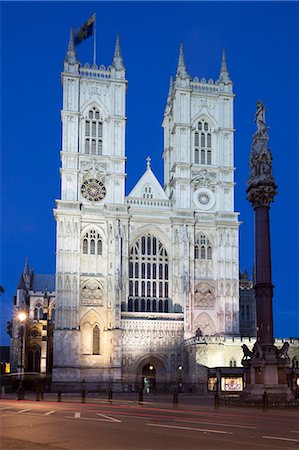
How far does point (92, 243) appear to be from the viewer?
69.6m

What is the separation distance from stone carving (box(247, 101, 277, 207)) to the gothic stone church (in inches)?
1228

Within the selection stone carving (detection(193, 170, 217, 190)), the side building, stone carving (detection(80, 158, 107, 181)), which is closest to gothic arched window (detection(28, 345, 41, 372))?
the side building

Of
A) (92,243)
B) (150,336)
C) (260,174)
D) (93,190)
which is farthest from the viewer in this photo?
(93,190)

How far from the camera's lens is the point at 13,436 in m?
16.5

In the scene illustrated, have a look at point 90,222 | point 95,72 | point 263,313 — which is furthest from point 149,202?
point 263,313

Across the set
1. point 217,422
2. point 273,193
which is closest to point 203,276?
point 273,193

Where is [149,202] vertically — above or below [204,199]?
below

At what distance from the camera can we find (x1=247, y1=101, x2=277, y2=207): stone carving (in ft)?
119

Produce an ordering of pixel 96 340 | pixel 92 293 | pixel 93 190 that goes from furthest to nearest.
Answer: pixel 93 190 < pixel 92 293 < pixel 96 340

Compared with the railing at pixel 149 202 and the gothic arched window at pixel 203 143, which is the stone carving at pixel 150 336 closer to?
the railing at pixel 149 202

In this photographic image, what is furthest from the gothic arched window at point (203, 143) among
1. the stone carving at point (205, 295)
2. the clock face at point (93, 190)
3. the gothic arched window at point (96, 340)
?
the gothic arched window at point (96, 340)

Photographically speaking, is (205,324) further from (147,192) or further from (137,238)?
(147,192)

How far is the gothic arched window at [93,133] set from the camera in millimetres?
72125

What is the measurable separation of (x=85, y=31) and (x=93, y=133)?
40.3 feet
